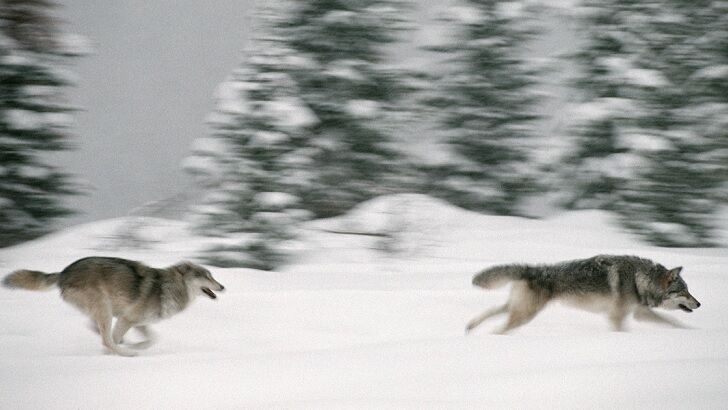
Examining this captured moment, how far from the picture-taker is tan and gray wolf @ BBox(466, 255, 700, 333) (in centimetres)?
721

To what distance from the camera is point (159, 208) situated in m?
15.0

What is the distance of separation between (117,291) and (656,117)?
39.1 feet

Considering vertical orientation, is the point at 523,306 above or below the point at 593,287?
below

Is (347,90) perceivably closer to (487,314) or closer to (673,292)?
(487,314)

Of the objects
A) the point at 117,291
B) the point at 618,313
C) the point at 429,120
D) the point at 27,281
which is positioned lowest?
the point at 429,120

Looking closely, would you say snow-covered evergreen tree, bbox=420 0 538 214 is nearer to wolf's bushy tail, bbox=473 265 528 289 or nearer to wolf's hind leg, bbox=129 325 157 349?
wolf's bushy tail, bbox=473 265 528 289

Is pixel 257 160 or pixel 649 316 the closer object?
pixel 649 316

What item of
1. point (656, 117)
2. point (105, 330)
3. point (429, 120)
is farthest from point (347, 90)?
point (105, 330)

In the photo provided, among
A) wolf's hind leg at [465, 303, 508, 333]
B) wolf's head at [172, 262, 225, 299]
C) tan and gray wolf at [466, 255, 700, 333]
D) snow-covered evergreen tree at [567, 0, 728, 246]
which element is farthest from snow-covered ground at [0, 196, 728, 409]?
snow-covered evergreen tree at [567, 0, 728, 246]

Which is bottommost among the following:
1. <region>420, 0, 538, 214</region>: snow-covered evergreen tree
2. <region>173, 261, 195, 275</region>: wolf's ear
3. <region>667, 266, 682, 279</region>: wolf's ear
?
<region>420, 0, 538, 214</region>: snow-covered evergreen tree

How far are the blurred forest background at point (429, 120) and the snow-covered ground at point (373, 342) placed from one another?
140 centimetres

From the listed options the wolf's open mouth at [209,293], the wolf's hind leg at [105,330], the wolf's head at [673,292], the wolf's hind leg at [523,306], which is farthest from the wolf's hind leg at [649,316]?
the wolf's hind leg at [105,330]

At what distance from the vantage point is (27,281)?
6.64 metres

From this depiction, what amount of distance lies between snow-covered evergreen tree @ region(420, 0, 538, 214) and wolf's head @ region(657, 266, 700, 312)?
34.9 feet
